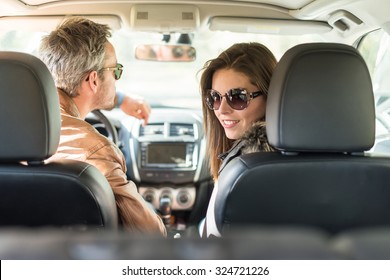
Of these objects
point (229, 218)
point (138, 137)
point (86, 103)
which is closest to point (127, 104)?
point (138, 137)

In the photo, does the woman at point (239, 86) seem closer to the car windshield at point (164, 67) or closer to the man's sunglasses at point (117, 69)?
the man's sunglasses at point (117, 69)

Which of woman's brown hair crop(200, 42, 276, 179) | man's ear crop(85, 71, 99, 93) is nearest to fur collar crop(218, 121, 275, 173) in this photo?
woman's brown hair crop(200, 42, 276, 179)

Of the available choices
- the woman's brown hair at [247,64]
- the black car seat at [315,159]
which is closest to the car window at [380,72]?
the woman's brown hair at [247,64]

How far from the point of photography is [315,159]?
6.02 feet

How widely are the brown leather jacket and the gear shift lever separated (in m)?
2.36

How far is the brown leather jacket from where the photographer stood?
7.40ft

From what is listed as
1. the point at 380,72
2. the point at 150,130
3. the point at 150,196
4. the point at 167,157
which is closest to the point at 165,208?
the point at 150,196

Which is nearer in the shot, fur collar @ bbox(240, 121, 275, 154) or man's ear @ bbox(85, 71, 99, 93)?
fur collar @ bbox(240, 121, 275, 154)

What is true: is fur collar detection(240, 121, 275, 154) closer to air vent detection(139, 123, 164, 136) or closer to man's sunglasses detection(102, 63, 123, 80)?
man's sunglasses detection(102, 63, 123, 80)

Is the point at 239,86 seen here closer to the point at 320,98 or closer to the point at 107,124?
the point at 320,98

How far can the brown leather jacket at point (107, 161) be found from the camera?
2256 millimetres

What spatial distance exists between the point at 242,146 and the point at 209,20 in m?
1.47

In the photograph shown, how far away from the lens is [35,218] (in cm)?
189

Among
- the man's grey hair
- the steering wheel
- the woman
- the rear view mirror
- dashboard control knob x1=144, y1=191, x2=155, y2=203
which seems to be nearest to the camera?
the woman
